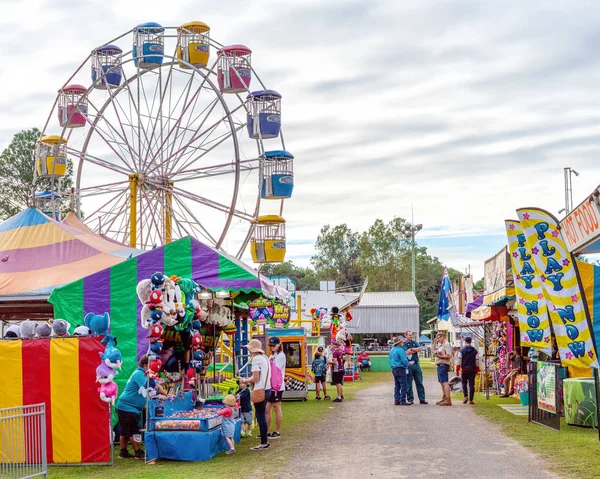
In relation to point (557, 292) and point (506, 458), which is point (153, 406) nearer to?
point (506, 458)

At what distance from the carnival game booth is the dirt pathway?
114 inches

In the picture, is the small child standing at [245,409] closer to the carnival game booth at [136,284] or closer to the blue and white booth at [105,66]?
the carnival game booth at [136,284]

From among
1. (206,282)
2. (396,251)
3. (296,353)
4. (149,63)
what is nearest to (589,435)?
(206,282)

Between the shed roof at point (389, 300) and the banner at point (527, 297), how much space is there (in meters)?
40.5

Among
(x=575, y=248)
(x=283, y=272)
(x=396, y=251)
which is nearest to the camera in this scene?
(x=575, y=248)

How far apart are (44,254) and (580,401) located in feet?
40.3

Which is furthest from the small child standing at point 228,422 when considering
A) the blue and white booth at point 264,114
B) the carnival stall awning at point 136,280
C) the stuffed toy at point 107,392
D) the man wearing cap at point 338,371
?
the blue and white booth at point 264,114

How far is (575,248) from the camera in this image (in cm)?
985

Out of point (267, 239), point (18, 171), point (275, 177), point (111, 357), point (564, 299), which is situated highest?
point (18, 171)

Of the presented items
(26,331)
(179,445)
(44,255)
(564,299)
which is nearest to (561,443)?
(564,299)

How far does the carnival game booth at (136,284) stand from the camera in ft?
43.9

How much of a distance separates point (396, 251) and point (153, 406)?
6596 centimetres

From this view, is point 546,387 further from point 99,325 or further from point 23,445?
point 23,445

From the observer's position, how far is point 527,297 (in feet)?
48.2
